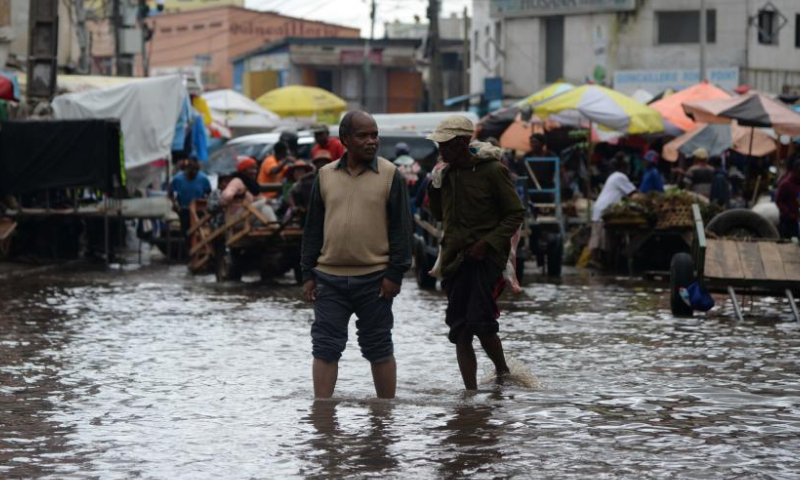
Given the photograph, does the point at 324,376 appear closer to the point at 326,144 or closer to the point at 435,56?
the point at 326,144

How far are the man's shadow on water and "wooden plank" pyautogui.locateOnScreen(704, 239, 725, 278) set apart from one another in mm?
6017

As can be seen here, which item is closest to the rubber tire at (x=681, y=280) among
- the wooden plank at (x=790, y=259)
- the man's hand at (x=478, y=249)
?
the wooden plank at (x=790, y=259)

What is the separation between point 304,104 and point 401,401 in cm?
3451

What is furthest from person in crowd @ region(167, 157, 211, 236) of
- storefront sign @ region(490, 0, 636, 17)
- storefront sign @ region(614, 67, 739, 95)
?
storefront sign @ region(490, 0, 636, 17)

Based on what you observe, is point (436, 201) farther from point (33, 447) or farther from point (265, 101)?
point (265, 101)

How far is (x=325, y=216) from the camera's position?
27.6ft

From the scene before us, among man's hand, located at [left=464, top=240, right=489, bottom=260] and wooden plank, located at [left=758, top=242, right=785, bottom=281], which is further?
wooden plank, located at [left=758, top=242, right=785, bottom=281]

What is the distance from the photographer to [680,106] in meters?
30.6

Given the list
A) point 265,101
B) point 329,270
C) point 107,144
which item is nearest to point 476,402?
point 329,270

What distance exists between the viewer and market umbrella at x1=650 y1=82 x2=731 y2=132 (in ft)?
101

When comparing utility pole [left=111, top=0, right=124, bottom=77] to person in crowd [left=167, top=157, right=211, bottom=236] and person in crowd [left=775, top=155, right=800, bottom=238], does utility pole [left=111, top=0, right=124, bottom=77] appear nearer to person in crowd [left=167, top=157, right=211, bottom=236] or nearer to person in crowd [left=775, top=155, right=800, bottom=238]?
person in crowd [left=167, top=157, right=211, bottom=236]

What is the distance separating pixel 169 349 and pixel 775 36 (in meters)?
37.8

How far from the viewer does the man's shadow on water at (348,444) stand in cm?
684

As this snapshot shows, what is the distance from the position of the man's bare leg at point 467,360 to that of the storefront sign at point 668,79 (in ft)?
118
